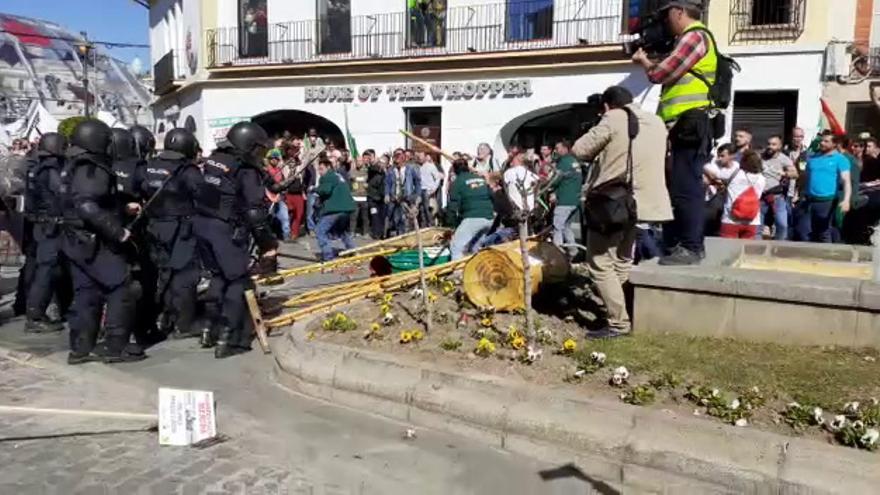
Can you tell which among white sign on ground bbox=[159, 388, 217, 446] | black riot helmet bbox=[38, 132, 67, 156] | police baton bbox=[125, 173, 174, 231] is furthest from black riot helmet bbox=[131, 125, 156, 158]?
white sign on ground bbox=[159, 388, 217, 446]

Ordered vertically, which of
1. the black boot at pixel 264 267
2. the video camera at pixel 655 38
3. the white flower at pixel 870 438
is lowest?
the white flower at pixel 870 438

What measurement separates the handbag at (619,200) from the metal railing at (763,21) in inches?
492

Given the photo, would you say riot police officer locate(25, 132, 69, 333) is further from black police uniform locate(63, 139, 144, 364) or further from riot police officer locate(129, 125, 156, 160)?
black police uniform locate(63, 139, 144, 364)

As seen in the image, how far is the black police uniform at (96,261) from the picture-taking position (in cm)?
642

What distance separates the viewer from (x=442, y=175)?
Result: 53.9ft

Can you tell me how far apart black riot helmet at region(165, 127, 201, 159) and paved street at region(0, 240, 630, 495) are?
2.41 meters

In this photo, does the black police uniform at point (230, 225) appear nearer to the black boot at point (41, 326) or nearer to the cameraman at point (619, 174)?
the black boot at point (41, 326)

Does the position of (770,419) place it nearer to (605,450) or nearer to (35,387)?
(605,450)

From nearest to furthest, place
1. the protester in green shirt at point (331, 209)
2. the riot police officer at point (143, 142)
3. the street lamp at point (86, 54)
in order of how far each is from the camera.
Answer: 1. the riot police officer at point (143, 142)
2. the protester in green shirt at point (331, 209)
3. the street lamp at point (86, 54)

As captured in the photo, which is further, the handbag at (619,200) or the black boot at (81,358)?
the black boot at (81,358)

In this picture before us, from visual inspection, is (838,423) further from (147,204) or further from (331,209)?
(331,209)

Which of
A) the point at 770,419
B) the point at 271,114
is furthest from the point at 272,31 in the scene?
the point at 770,419

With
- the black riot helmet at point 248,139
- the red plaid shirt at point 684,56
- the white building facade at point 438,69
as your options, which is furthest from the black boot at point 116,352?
the white building facade at point 438,69

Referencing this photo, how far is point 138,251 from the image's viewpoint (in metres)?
7.38
